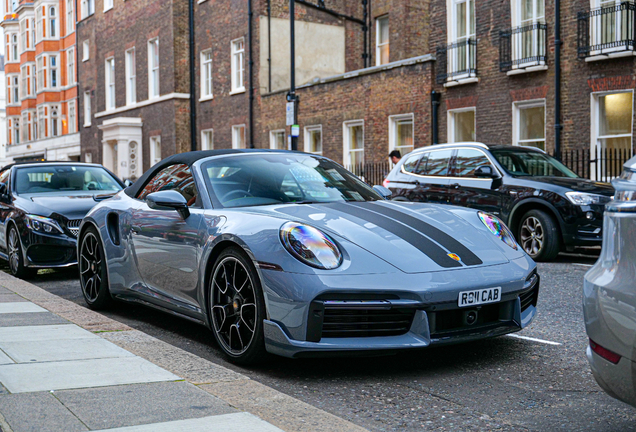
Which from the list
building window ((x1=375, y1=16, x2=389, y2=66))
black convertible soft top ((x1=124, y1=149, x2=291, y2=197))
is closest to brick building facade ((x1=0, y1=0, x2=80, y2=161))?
building window ((x1=375, y1=16, x2=389, y2=66))

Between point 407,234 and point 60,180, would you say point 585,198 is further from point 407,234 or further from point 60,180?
point 60,180

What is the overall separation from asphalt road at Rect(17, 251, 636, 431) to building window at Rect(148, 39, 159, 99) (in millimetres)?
31351

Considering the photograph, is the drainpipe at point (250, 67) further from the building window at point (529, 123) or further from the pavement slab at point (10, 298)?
the pavement slab at point (10, 298)

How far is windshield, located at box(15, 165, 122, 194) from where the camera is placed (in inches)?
412

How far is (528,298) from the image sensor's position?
495cm

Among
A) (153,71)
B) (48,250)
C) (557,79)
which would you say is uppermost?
(153,71)

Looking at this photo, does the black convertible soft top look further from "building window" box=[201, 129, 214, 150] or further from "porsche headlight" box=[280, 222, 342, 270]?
"building window" box=[201, 129, 214, 150]

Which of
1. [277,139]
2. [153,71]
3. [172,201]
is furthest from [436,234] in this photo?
[153,71]

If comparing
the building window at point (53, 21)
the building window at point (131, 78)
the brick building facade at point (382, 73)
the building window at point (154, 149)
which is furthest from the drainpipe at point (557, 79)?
the building window at point (53, 21)

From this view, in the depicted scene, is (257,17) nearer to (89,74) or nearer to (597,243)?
(89,74)

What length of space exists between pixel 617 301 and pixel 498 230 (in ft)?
7.87

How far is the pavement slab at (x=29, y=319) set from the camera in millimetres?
5921

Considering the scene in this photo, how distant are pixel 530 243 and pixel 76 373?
8.39 meters

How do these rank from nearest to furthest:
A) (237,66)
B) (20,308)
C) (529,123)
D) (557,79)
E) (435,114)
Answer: (20,308)
(557,79)
(529,123)
(435,114)
(237,66)
